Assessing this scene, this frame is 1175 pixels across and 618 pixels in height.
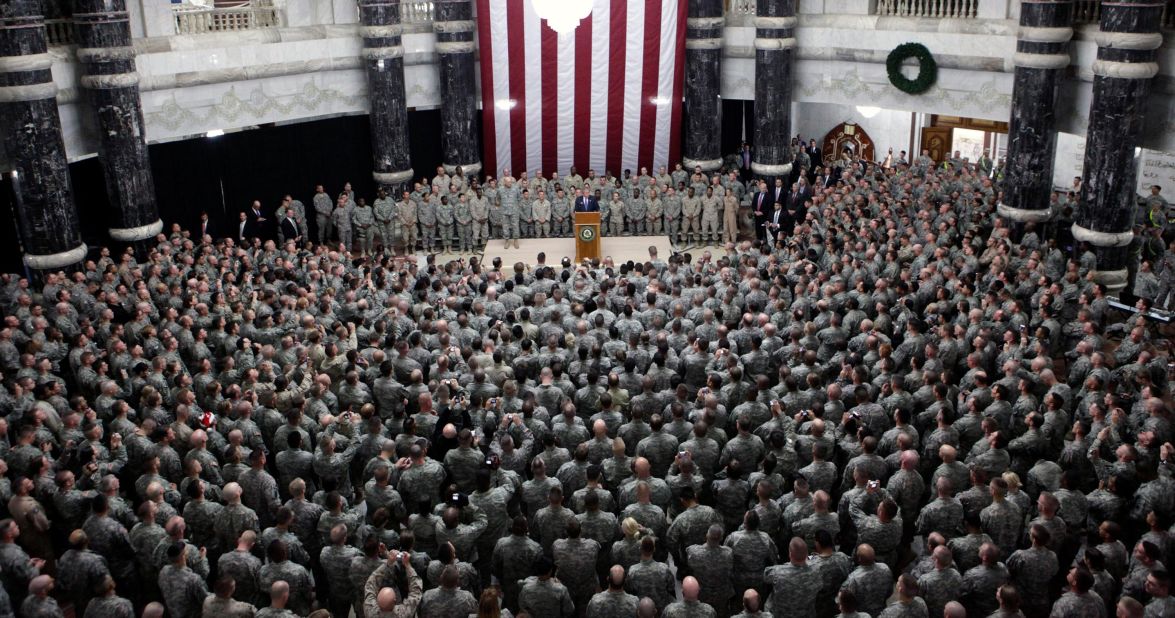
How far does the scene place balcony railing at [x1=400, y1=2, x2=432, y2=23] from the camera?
22203 millimetres

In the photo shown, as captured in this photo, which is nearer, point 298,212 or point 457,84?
point 298,212

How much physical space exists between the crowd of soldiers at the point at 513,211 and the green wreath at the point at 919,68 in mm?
3744

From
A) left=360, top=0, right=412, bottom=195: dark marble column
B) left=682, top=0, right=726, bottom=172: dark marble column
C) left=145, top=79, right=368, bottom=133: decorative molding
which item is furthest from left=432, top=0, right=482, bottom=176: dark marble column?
left=682, top=0, right=726, bottom=172: dark marble column

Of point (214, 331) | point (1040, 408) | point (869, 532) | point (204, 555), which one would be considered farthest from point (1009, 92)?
point (204, 555)

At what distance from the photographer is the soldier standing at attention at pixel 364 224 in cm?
2125

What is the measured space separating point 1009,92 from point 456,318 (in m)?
11.3

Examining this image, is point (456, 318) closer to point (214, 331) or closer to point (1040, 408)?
point (214, 331)

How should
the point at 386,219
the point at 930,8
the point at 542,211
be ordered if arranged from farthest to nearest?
the point at 542,211, the point at 386,219, the point at 930,8

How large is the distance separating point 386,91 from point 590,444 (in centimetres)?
1317

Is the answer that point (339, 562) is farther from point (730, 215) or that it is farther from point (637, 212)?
point (730, 215)

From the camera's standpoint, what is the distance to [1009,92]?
19.2 meters

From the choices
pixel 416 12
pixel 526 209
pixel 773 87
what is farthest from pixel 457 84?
pixel 773 87

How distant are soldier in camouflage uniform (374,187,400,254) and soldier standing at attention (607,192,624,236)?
441 cm

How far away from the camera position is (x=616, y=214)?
2183 cm
